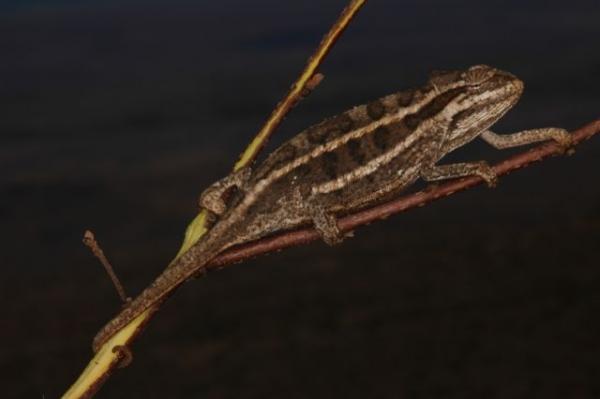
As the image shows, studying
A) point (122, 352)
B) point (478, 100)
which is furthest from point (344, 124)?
point (122, 352)

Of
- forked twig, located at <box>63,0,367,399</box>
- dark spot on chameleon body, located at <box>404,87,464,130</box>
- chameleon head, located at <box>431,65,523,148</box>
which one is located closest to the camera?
forked twig, located at <box>63,0,367,399</box>

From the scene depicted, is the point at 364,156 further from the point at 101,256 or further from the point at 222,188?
the point at 101,256

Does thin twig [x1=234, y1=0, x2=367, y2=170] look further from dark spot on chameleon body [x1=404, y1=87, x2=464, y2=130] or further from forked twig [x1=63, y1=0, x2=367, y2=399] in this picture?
dark spot on chameleon body [x1=404, y1=87, x2=464, y2=130]

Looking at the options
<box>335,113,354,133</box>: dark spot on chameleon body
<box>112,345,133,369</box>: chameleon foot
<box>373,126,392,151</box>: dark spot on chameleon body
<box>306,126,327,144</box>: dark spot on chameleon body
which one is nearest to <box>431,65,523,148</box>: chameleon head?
<box>373,126,392,151</box>: dark spot on chameleon body

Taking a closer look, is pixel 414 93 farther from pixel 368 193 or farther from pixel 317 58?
pixel 317 58

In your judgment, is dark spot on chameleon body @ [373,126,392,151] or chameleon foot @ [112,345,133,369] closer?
chameleon foot @ [112,345,133,369]

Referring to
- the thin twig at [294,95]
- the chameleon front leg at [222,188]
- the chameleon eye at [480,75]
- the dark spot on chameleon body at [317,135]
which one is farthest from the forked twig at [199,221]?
the chameleon eye at [480,75]

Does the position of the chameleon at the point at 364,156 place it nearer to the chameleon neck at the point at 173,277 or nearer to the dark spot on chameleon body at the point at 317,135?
the dark spot on chameleon body at the point at 317,135
